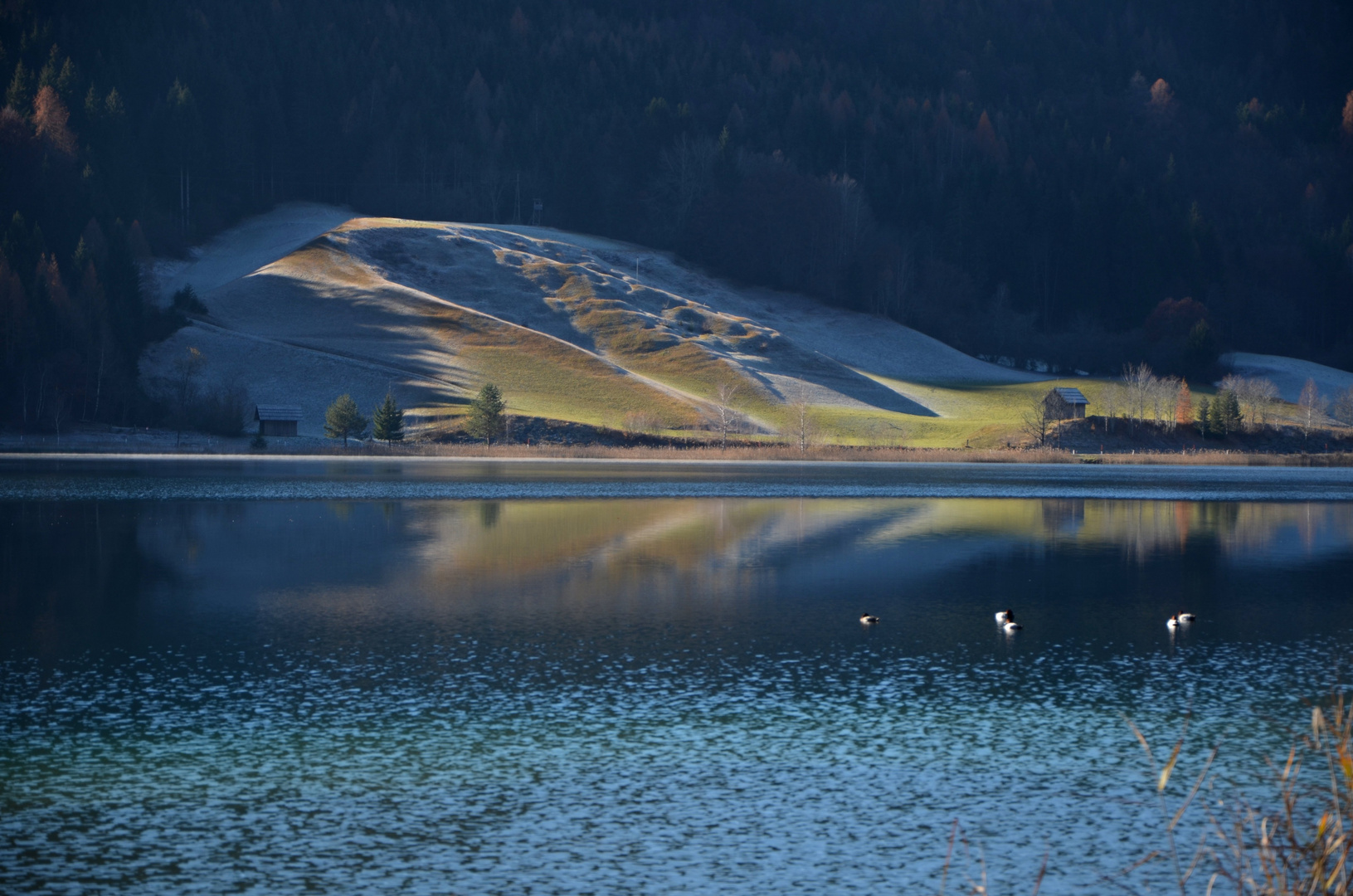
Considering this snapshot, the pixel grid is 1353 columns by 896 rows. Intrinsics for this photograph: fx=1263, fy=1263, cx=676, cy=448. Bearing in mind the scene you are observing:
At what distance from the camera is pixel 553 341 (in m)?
135

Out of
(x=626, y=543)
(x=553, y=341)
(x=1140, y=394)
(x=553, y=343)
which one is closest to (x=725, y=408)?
(x=553, y=343)

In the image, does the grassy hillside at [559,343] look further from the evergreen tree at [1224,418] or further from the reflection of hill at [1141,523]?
the reflection of hill at [1141,523]

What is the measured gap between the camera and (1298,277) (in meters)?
198

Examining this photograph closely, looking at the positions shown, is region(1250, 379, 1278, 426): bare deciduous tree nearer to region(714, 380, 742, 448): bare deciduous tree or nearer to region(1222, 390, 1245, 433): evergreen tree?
region(1222, 390, 1245, 433): evergreen tree

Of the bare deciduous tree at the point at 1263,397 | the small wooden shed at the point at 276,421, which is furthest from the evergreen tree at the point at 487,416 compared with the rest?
the bare deciduous tree at the point at 1263,397

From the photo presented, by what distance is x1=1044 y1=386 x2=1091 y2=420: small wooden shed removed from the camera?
110000 millimetres

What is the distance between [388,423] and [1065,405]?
2274 inches

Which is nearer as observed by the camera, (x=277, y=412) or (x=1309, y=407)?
(x=277, y=412)

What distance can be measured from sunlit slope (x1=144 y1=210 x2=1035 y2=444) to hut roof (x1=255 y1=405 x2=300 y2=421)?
12.3 feet

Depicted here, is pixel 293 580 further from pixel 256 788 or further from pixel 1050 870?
pixel 1050 870

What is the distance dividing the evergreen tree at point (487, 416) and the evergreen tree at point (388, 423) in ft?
19.7

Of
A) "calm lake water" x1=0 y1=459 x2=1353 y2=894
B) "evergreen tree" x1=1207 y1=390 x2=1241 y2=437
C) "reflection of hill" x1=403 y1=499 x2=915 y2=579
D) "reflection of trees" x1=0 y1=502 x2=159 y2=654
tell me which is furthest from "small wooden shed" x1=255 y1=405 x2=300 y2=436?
"evergreen tree" x1=1207 y1=390 x2=1241 y2=437

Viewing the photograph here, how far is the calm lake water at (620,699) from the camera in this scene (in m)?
14.5

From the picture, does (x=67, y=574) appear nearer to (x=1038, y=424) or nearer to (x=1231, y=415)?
(x=1038, y=424)
